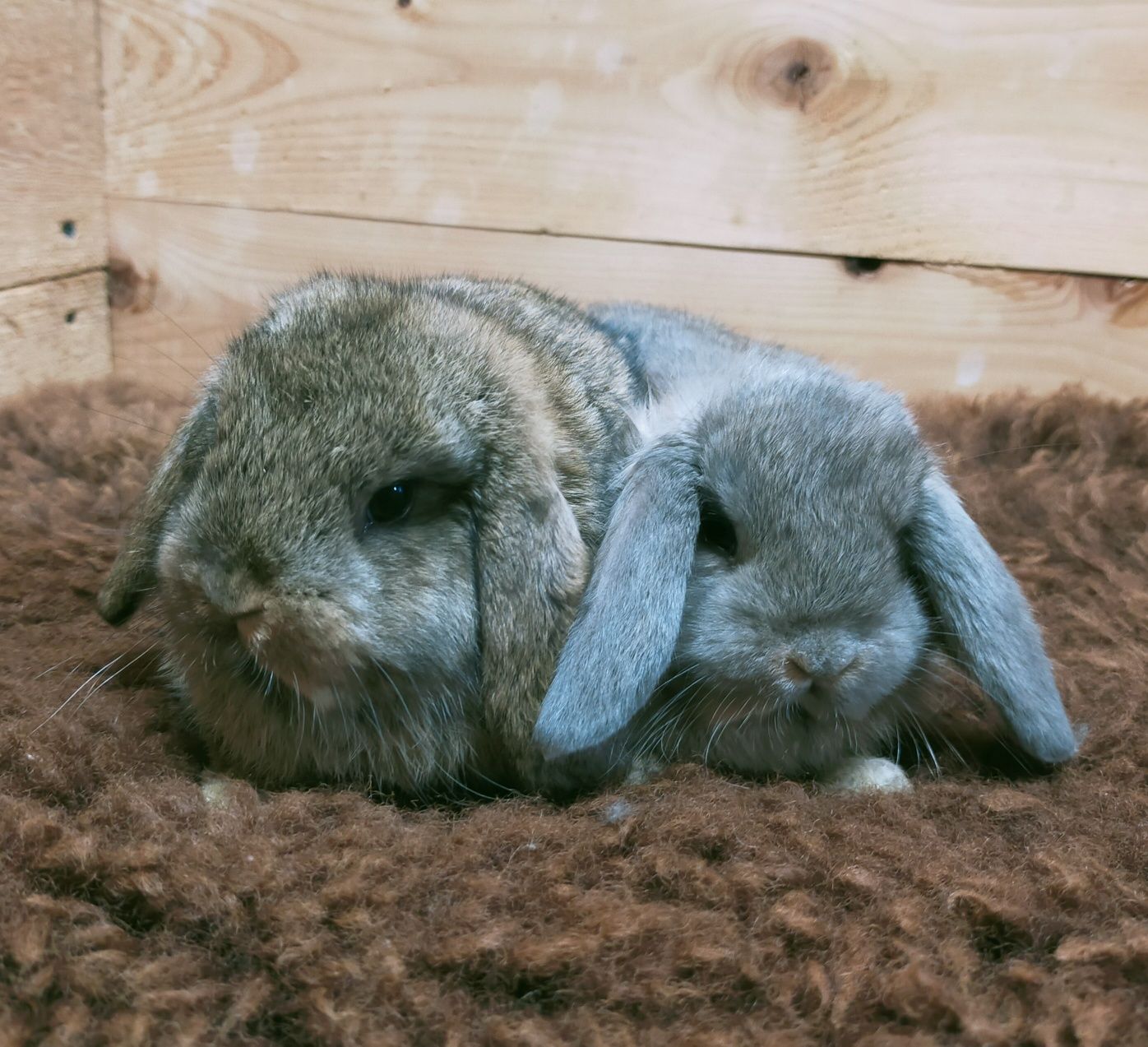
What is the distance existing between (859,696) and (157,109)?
2.34m

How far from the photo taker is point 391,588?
1485 millimetres

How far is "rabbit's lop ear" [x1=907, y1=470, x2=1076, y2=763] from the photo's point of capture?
168 cm

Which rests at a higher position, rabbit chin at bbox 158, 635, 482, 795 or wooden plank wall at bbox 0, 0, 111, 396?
wooden plank wall at bbox 0, 0, 111, 396

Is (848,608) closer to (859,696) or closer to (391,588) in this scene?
(859,696)

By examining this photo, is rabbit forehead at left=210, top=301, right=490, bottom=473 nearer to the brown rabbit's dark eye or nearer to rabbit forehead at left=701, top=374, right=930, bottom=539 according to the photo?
the brown rabbit's dark eye

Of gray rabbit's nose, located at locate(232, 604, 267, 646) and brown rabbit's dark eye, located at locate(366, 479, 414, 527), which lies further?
brown rabbit's dark eye, located at locate(366, 479, 414, 527)

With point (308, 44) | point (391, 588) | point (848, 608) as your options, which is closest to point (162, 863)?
point (391, 588)

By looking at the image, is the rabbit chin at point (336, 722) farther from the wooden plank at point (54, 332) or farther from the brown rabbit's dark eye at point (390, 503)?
the wooden plank at point (54, 332)

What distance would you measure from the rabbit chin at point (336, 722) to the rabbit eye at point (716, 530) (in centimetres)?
42

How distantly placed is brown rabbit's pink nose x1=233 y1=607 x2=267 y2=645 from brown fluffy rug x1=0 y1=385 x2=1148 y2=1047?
0.76 ft

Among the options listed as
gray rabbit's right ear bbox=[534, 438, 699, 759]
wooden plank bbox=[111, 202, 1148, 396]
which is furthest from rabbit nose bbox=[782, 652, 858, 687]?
wooden plank bbox=[111, 202, 1148, 396]

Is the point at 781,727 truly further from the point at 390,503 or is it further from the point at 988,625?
the point at 390,503

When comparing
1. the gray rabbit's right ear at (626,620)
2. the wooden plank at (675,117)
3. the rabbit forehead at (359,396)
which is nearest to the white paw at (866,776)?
the gray rabbit's right ear at (626,620)

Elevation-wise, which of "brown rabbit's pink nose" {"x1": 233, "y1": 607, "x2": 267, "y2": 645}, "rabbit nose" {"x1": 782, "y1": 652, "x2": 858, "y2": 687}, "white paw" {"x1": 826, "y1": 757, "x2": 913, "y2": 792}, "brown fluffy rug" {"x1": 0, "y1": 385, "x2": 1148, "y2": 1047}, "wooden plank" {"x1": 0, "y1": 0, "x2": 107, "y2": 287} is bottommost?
"white paw" {"x1": 826, "y1": 757, "x2": 913, "y2": 792}
